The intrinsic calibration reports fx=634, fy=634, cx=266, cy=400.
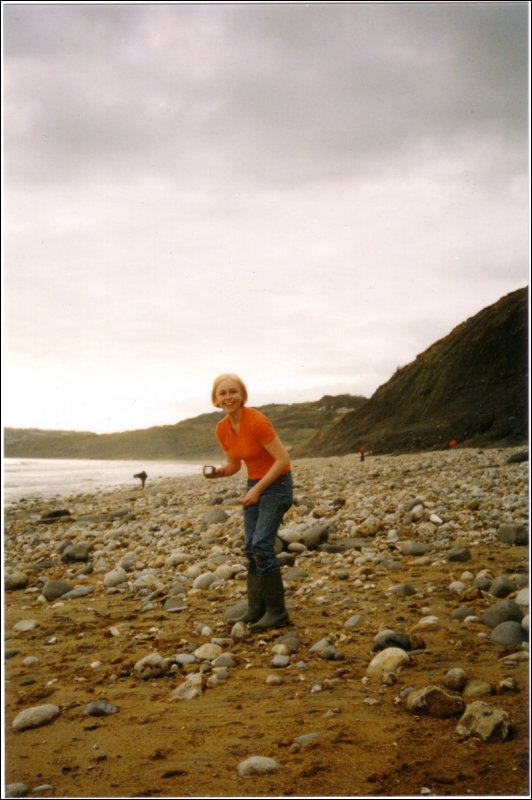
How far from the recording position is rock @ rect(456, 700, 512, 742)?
8.45 ft

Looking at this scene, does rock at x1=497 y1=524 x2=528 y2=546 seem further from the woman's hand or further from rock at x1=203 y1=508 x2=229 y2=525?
rock at x1=203 y1=508 x2=229 y2=525

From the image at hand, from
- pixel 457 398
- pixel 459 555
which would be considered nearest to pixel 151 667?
pixel 459 555

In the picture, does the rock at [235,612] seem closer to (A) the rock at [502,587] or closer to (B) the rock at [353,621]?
(B) the rock at [353,621]

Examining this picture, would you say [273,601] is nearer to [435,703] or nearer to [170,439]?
[435,703]

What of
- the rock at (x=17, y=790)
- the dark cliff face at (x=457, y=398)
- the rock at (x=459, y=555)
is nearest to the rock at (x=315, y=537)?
the rock at (x=459, y=555)

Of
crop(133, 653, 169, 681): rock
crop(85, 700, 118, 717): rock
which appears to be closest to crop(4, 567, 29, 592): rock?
crop(133, 653, 169, 681): rock

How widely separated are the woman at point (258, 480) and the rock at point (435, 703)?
5.50 feet

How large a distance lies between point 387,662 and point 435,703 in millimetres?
614

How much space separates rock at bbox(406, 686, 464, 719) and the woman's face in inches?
86.5

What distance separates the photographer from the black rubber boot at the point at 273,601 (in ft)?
14.9

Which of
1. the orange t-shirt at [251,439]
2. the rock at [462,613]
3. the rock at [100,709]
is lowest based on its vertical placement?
the rock at [100,709]

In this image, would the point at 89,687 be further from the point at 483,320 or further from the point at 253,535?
the point at 483,320

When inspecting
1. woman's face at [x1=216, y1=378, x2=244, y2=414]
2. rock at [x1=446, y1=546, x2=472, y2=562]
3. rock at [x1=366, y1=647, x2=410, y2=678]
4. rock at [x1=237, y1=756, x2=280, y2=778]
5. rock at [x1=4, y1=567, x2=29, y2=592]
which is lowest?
rock at [x1=4, y1=567, x2=29, y2=592]

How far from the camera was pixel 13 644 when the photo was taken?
4.73 metres
